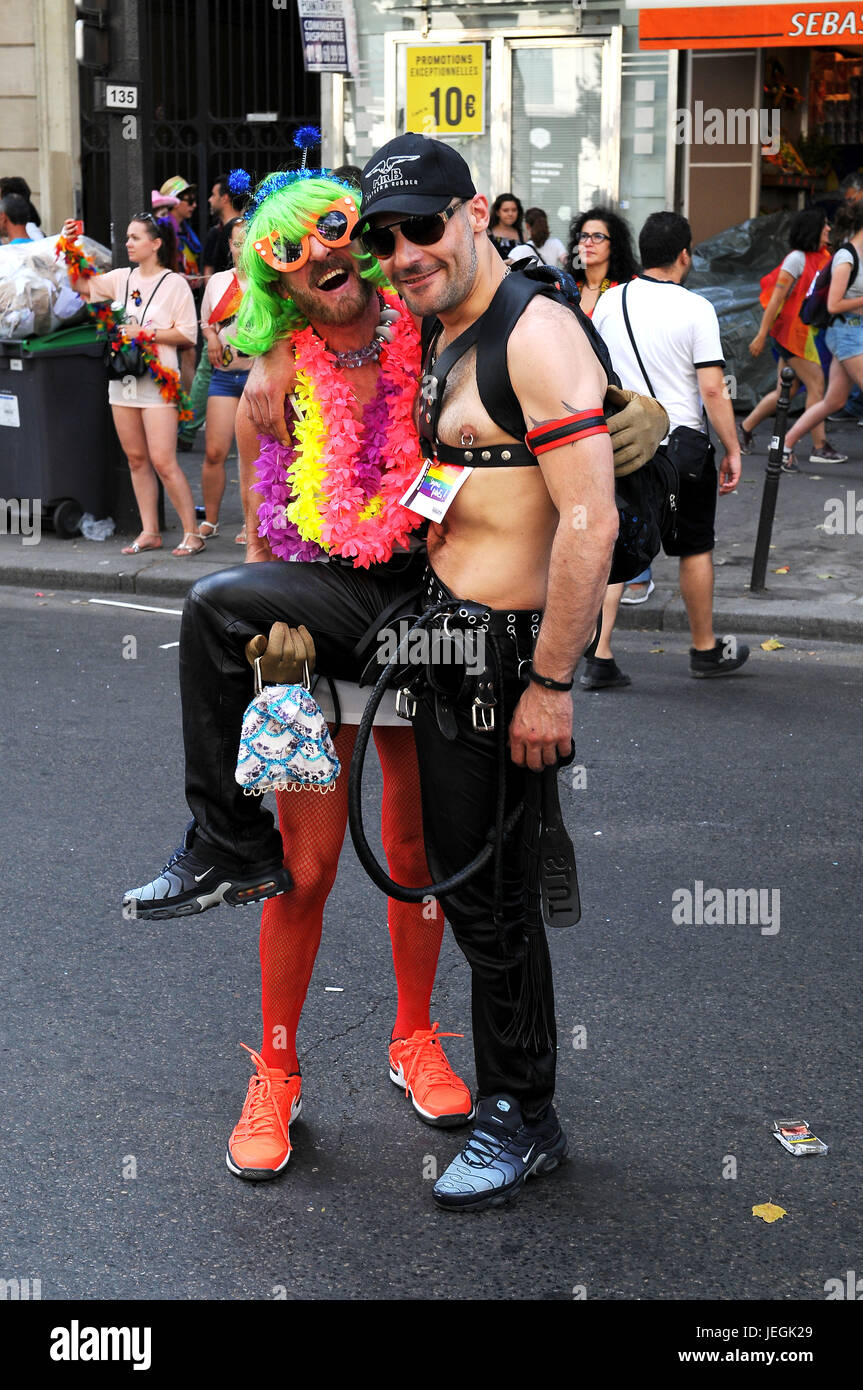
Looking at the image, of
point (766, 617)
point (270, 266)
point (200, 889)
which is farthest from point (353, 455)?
point (766, 617)

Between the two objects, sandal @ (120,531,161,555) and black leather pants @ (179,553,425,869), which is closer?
black leather pants @ (179,553,425,869)

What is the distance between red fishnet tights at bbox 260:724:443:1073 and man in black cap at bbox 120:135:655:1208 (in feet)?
0.34

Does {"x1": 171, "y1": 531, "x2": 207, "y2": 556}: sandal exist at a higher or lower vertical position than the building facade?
lower

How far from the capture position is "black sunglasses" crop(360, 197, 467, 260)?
290cm

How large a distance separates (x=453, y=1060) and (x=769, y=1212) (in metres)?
0.91

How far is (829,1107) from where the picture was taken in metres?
3.65

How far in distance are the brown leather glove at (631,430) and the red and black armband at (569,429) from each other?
0.54 feet

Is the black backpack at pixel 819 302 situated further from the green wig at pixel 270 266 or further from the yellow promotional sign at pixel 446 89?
the green wig at pixel 270 266

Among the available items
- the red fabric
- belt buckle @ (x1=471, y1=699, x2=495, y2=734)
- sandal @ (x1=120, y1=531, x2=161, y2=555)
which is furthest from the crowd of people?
the red fabric

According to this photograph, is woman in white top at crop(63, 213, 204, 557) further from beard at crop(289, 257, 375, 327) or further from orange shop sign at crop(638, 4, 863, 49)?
beard at crop(289, 257, 375, 327)

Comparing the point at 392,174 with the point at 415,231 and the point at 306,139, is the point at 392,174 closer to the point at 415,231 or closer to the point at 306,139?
the point at 415,231

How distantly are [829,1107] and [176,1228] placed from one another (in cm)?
148

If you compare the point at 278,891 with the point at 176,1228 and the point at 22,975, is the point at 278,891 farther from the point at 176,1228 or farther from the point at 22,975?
the point at 22,975

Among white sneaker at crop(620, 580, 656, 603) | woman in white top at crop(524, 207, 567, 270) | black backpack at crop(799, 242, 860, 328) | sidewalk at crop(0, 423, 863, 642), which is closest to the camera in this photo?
sidewalk at crop(0, 423, 863, 642)
